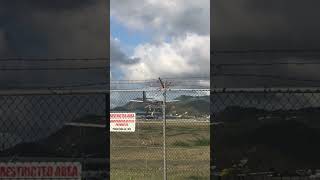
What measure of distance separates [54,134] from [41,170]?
160mm

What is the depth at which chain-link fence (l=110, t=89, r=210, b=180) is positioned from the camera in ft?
23.7

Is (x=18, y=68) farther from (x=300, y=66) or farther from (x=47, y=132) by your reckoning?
(x=300, y=66)

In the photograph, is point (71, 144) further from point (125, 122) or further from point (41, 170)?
point (125, 122)

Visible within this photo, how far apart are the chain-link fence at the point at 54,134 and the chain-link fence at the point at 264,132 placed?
0.50 m

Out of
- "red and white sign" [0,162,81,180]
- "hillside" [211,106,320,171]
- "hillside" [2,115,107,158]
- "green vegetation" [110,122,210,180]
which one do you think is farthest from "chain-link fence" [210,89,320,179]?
"green vegetation" [110,122,210,180]

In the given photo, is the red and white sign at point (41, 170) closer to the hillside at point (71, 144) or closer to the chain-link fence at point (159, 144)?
the hillside at point (71, 144)

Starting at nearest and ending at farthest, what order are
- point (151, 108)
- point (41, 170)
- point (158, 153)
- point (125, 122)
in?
point (41, 170) < point (125, 122) < point (151, 108) < point (158, 153)

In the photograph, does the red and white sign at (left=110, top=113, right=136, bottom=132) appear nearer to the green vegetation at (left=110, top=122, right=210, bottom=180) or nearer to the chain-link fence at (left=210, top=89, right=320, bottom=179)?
the green vegetation at (left=110, top=122, right=210, bottom=180)

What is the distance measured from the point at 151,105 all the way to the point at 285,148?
764 centimetres

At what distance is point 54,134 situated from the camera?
2262 millimetres

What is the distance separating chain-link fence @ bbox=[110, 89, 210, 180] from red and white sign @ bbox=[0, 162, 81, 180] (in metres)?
2.72

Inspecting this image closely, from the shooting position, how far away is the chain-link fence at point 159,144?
285 inches

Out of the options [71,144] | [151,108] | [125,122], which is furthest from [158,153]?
[71,144]

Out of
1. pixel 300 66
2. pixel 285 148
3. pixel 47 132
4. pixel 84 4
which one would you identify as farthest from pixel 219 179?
pixel 84 4
